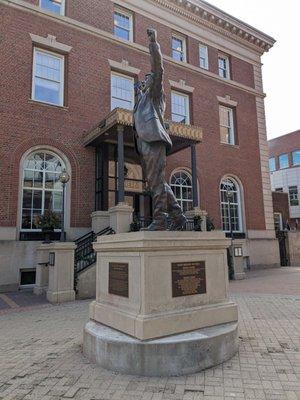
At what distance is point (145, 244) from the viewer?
4340mm

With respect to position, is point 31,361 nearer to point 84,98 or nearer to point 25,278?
point 25,278

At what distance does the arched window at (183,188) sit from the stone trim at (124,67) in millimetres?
5591

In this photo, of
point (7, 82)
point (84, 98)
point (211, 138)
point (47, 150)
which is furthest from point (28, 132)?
point (211, 138)

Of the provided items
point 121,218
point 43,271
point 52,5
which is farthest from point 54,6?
point 43,271

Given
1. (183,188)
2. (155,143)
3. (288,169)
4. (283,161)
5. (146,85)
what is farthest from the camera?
(283,161)

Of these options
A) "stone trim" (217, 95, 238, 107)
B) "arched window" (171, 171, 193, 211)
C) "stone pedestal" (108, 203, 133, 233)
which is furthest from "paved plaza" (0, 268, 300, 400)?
"stone trim" (217, 95, 238, 107)

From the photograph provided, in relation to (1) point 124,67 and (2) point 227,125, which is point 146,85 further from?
(2) point 227,125

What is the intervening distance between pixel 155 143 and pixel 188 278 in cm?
232

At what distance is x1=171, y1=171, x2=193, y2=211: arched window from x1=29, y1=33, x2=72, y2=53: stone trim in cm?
793

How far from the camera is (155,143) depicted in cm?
558

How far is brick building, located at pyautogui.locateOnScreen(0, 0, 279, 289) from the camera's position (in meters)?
13.0

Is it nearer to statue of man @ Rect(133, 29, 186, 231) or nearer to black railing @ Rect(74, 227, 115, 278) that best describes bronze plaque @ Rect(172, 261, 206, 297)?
statue of man @ Rect(133, 29, 186, 231)

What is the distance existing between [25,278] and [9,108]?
6.69 m

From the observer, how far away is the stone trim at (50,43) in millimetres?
13867
